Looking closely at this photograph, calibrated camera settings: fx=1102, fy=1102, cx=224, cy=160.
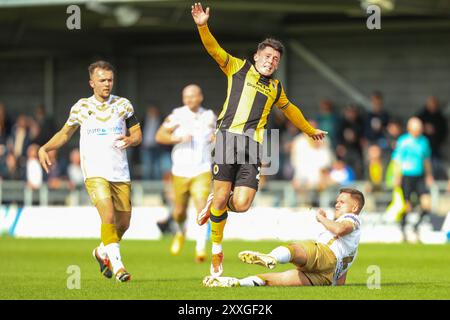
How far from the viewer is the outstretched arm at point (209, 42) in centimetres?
1120

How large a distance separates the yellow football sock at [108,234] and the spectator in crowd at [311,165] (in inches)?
547

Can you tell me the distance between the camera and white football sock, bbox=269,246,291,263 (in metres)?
10.1

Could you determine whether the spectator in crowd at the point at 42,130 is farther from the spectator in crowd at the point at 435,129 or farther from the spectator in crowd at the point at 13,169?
the spectator in crowd at the point at 435,129

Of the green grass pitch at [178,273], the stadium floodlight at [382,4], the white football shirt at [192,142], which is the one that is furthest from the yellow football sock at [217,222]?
the stadium floodlight at [382,4]

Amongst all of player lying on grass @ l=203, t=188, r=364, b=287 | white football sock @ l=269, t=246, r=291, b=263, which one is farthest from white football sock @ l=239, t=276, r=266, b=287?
white football sock @ l=269, t=246, r=291, b=263

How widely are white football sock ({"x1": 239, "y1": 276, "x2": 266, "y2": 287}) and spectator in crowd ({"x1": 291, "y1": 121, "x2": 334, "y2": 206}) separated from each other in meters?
14.6

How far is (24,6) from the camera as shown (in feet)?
86.4

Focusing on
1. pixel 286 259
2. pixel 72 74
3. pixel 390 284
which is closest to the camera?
pixel 286 259

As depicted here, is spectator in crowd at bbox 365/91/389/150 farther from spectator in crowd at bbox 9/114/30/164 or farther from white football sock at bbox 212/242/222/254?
white football sock at bbox 212/242/222/254
